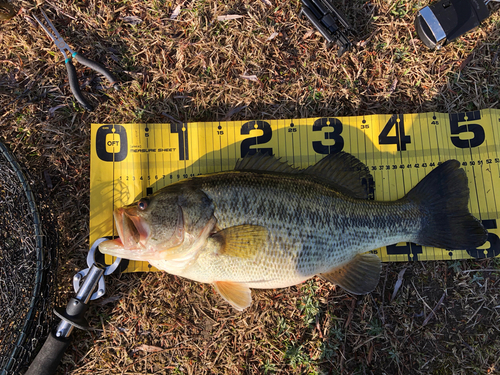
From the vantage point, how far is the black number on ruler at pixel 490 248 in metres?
2.99

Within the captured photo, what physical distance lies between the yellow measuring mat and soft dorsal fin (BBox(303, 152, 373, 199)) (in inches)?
9.9

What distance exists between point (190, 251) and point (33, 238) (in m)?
1.68

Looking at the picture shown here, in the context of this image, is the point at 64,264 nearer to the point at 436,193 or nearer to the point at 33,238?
the point at 33,238

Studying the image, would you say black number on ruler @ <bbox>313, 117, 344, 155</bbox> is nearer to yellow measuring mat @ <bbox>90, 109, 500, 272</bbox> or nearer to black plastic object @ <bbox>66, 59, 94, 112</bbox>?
yellow measuring mat @ <bbox>90, 109, 500, 272</bbox>

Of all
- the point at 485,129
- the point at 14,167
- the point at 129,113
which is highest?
the point at 129,113

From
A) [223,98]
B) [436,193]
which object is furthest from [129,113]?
[436,193]

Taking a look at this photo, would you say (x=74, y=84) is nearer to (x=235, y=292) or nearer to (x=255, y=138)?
(x=255, y=138)

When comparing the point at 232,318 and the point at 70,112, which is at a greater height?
the point at 70,112

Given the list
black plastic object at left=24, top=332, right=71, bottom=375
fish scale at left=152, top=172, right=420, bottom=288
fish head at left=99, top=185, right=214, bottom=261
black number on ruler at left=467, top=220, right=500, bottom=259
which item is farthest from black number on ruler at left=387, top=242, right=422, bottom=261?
black plastic object at left=24, top=332, right=71, bottom=375

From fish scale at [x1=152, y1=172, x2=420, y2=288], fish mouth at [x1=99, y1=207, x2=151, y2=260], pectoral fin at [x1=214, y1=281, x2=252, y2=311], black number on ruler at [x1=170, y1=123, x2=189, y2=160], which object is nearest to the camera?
fish mouth at [x1=99, y1=207, x2=151, y2=260]

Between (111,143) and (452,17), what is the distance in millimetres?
3787

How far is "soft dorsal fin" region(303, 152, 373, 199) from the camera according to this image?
2871mm

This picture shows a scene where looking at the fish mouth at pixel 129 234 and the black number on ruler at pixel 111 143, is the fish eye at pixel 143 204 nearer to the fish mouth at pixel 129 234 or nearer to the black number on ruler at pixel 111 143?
the fish mouth at pixel 129 234

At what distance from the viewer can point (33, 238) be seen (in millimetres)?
2877
